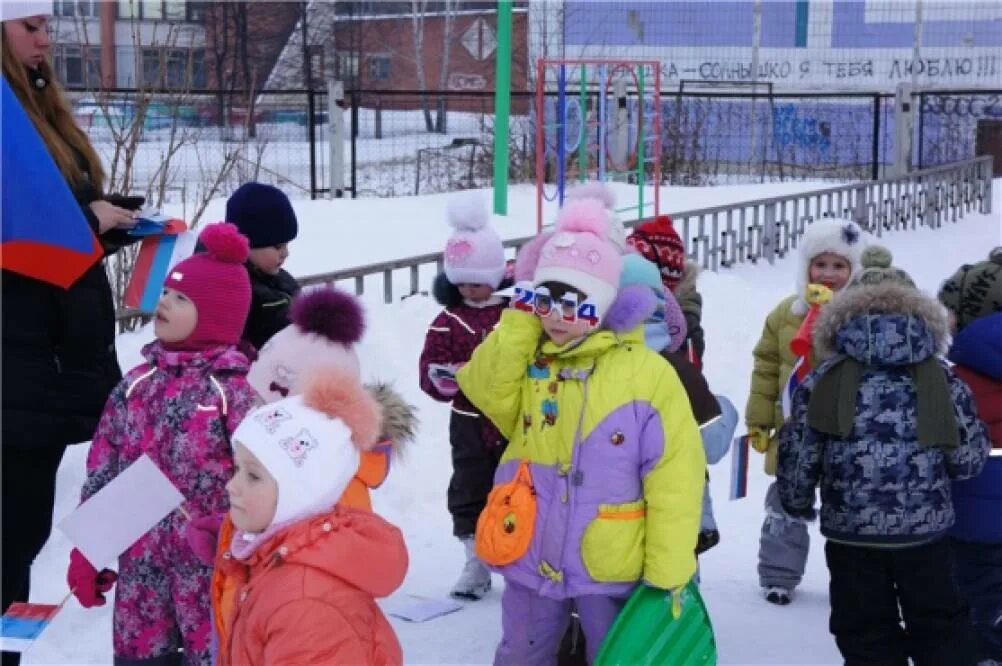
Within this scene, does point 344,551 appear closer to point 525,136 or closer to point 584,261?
point 584,261

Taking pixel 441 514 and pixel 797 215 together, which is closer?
Result: pixel 441 514

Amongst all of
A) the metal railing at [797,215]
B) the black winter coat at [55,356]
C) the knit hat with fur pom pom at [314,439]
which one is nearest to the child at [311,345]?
the black winter coat at [55,356]

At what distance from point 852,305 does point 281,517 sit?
1735 mm

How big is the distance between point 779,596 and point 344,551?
8.93 feet

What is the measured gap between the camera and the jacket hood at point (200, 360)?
340 cm

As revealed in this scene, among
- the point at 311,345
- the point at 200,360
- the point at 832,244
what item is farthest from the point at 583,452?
the point at 832,244

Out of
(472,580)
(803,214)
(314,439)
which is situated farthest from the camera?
(803,214)

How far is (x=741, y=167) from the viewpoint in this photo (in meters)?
25.0

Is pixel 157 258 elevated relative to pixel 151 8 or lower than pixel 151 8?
lower

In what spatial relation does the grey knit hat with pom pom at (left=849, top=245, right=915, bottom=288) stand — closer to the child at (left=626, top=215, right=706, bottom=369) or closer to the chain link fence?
the child at (left=626, top=215, right=706, bottom=369)

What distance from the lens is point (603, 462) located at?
143 inches

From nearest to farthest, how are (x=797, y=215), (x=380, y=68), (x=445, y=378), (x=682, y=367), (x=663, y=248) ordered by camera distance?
(x=682, y=367), (x=663, y=248), (x=445, y=378), (x=797, y=215), (x=380, y=68)

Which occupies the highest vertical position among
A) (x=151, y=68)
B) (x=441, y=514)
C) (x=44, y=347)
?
(x=151, y=68)

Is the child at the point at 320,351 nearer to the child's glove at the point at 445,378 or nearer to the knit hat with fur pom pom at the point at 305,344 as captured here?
the knit hat with fur pom pom at the point at 305,344
